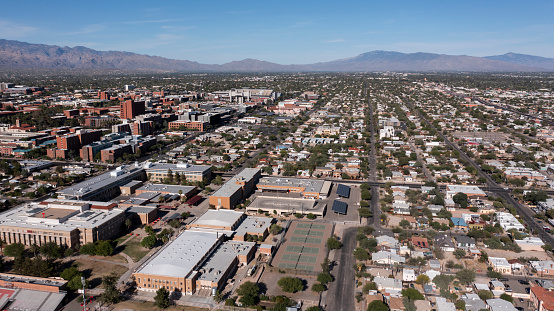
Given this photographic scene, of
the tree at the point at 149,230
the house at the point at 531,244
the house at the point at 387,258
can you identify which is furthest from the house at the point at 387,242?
the tree at the point at 149,230

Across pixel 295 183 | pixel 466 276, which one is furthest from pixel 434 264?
pixel 295 183

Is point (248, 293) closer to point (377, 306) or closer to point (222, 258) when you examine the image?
point (222, 258)

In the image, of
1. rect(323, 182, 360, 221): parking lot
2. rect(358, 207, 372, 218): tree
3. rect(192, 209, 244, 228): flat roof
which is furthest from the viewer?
rect(323, 182, 360, 221): parking lot

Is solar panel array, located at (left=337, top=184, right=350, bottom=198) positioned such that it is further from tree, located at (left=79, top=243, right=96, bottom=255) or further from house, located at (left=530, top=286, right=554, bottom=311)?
tree, located at (left=79, top=243, right=96, bottom=255)

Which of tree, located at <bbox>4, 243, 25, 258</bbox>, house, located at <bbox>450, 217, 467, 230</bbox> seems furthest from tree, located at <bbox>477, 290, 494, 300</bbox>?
tree, located at <bbox>4, 243, 25, 258</bbox>

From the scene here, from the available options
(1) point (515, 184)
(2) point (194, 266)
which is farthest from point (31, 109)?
(1) point (515, 184)
